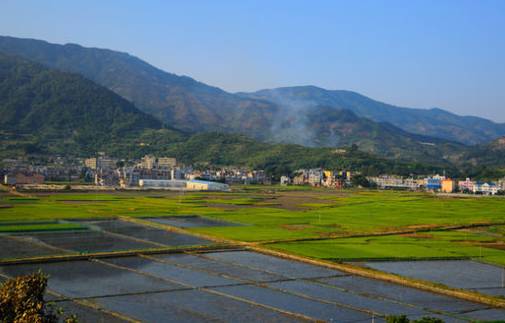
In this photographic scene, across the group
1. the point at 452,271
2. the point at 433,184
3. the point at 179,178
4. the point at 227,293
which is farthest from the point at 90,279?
the point at 433,184

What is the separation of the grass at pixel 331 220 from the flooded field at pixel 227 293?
5344 millimetres

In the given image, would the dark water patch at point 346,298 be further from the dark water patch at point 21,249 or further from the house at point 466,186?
the house at point 466,186

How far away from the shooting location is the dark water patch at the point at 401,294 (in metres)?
21.1

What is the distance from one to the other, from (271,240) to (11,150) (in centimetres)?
9527

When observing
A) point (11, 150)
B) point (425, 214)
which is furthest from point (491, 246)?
point (11, 150)

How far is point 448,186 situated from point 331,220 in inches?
2513

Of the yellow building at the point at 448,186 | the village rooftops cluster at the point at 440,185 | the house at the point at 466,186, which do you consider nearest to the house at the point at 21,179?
the village rooftops cluster at the point at 440,185

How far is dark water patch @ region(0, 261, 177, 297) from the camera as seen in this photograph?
71.9ft

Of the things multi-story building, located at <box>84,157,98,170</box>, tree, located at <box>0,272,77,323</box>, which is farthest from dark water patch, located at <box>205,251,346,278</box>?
multi-story building, located at <box>84,157,98,170</box>

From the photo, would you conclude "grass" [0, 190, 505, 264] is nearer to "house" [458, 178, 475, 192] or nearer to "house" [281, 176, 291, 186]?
"house" [458, 178, 475, 192]

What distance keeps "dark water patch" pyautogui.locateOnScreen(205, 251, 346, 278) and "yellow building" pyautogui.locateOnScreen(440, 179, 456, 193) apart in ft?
263

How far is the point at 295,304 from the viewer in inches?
825

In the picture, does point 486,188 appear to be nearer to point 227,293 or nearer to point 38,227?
point 38,227

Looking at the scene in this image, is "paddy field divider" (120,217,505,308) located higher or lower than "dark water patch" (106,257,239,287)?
higher
